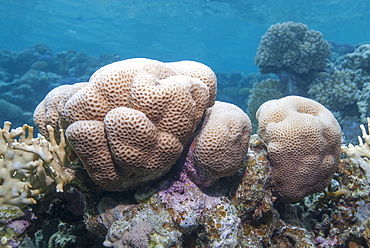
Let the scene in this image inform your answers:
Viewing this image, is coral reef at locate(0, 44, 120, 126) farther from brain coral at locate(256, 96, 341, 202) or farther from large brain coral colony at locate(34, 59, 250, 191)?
brain coral at locate(256, 96, 341, 202)

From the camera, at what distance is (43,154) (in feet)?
6.32

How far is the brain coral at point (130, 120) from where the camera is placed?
1.83 meters

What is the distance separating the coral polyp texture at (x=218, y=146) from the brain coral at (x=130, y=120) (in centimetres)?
18

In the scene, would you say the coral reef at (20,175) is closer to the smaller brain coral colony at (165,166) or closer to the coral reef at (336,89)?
the smaller brain coral colony at (165,166)

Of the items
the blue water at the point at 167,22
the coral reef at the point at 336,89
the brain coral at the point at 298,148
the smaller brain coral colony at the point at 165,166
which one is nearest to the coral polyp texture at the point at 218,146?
the smaller brain coral colony at the point at 165,166

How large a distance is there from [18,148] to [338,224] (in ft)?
11.7

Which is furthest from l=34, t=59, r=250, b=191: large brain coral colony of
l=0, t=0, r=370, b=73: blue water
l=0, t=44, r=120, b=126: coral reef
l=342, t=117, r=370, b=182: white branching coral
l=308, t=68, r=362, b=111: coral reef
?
l=0, t=0, r=370, b=73: blue water

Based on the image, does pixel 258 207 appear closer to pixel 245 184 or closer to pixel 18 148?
pixel 245 184

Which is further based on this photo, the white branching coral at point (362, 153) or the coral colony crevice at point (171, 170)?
the white branching coral at point (362, 153)

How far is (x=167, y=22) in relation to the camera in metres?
Answer: 45.4

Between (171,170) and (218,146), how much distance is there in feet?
2.13

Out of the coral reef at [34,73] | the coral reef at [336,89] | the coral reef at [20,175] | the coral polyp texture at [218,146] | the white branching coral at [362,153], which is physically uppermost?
the coral reef at [336,89]

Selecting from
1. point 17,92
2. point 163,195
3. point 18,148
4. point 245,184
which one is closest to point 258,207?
point 245,184

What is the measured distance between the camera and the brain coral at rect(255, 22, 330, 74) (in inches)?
365
